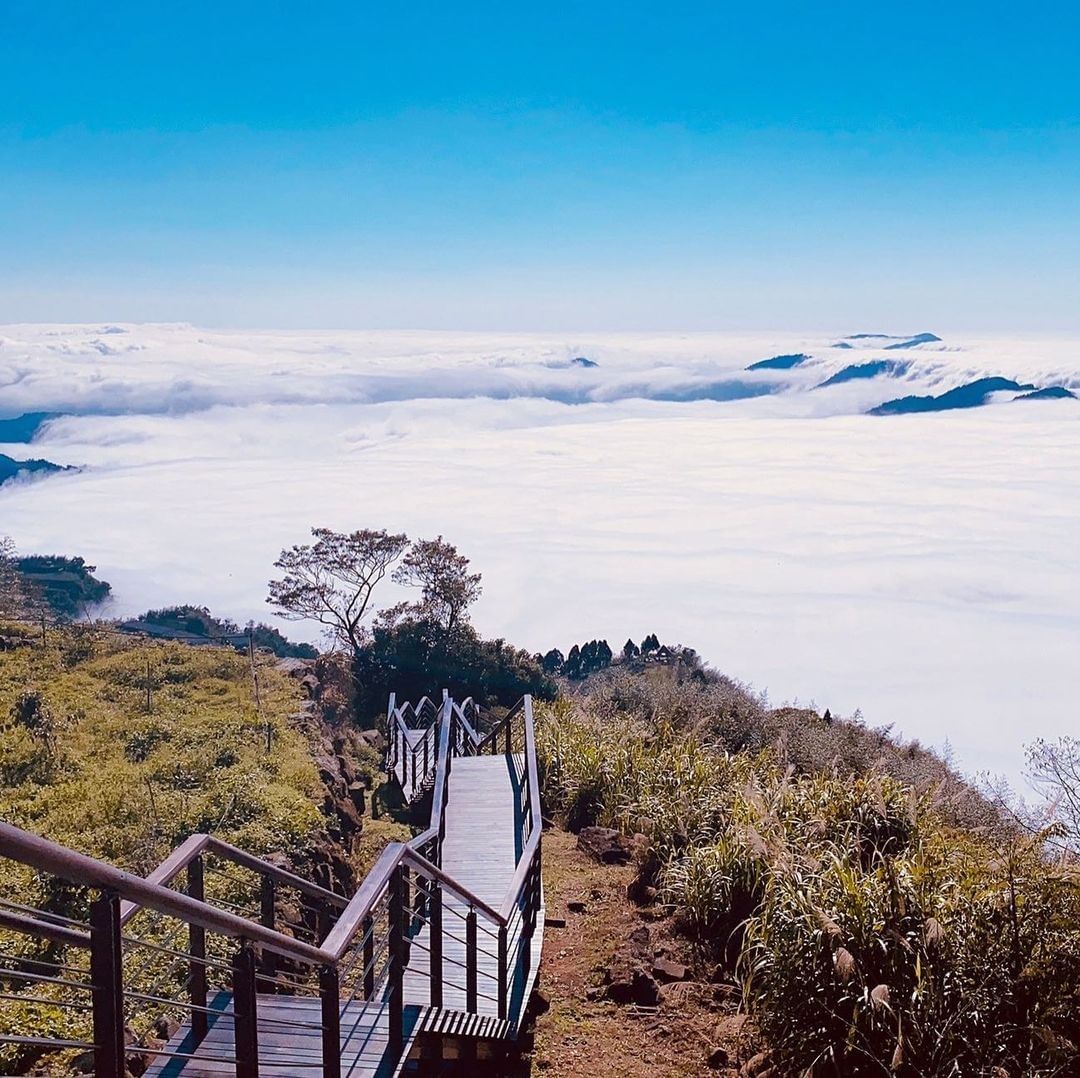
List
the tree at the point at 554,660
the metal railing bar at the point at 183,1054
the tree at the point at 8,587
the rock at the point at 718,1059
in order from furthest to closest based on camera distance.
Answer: the tree at the point at 554,660
the tree at the point at 8,587
the rock at the point at 718,1059
the metal railing bar at the point at 183,1054

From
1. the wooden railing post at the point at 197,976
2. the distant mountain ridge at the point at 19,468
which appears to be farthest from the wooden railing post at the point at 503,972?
the distant mountain ridge at the point at 19,468

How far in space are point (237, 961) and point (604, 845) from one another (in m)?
7.74

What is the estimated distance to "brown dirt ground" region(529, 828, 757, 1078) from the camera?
21.2ft

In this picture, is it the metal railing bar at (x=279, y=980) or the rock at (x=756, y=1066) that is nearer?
the metal railing bar at (x=279, y=980)

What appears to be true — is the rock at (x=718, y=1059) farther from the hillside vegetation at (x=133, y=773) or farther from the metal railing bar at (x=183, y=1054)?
the hillside vegetation at (x=133, y=773)

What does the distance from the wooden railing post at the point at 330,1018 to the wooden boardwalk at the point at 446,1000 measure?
0.13m

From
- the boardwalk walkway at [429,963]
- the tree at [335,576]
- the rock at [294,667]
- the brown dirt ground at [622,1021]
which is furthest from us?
the tree at [335,576]

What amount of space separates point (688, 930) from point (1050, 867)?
322 centimetres

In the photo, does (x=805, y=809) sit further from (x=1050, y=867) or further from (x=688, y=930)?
Answer: (x=1050, y=867)

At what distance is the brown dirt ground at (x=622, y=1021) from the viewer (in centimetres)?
648

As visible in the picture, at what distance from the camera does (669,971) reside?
7.56m

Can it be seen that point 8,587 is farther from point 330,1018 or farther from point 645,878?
point 330,1018

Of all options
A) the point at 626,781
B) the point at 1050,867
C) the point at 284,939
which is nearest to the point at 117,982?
the point at 284,939

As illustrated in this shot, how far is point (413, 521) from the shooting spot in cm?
19250
